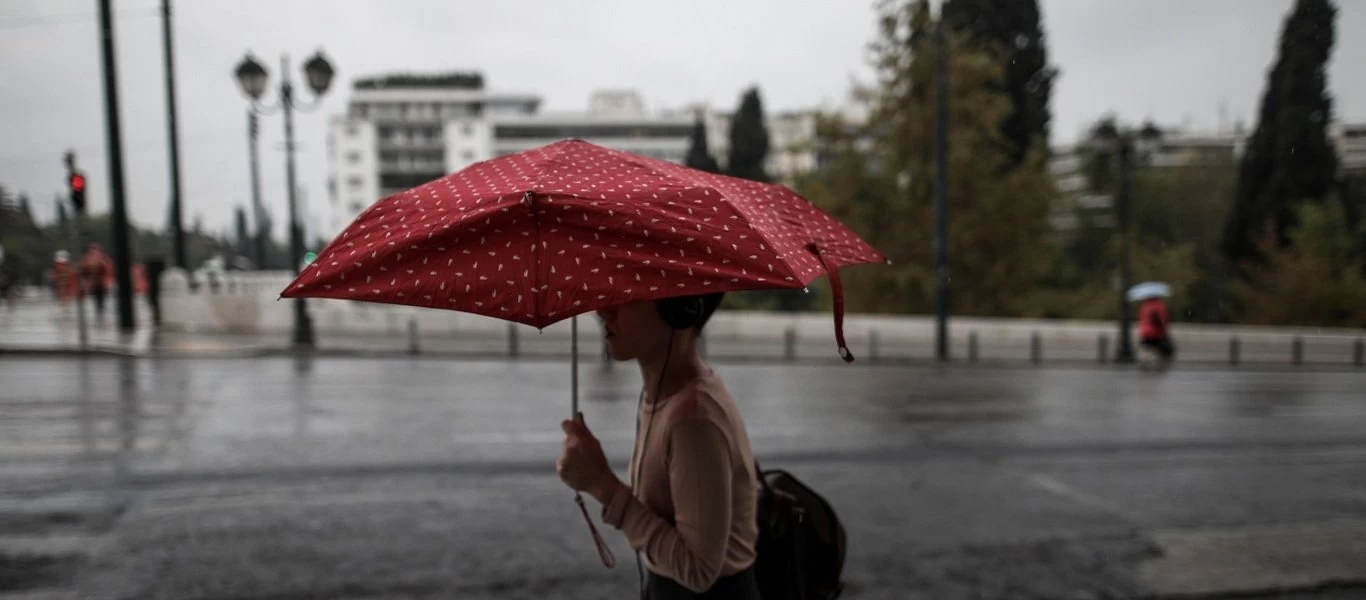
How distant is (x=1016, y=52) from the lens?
31750 mm

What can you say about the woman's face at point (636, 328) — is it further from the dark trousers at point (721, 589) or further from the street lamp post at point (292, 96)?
the street lamp post at point (292, 96)

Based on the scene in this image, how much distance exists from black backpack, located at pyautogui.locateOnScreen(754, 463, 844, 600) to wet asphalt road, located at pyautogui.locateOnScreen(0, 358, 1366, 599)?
2330mm

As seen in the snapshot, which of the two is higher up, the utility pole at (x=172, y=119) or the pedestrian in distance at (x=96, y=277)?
the utility pole at (x=172, y=119)

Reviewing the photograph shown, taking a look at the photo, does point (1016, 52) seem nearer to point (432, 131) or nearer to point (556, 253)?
point (556, 253)

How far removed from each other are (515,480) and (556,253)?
5.31m

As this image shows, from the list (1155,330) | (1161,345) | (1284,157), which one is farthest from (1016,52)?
(1161,345)

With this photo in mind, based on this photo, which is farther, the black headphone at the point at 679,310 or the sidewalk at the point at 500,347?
the sidewalk at the point at 500,347

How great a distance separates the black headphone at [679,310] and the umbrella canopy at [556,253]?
26cm

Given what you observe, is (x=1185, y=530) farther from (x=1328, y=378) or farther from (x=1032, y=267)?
(x=1032, y=267)

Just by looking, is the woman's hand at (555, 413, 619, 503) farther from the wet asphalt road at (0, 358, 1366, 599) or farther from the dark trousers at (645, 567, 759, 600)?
the wet asphalt road at (0, 358, 1366, 599)

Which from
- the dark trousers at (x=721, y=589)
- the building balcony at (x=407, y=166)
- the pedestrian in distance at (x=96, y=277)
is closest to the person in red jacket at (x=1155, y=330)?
the dark trousers at (x=721, y=589)

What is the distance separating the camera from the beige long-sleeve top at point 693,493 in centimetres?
196

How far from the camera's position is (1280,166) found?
31.5m

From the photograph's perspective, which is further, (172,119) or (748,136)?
(748,136)
